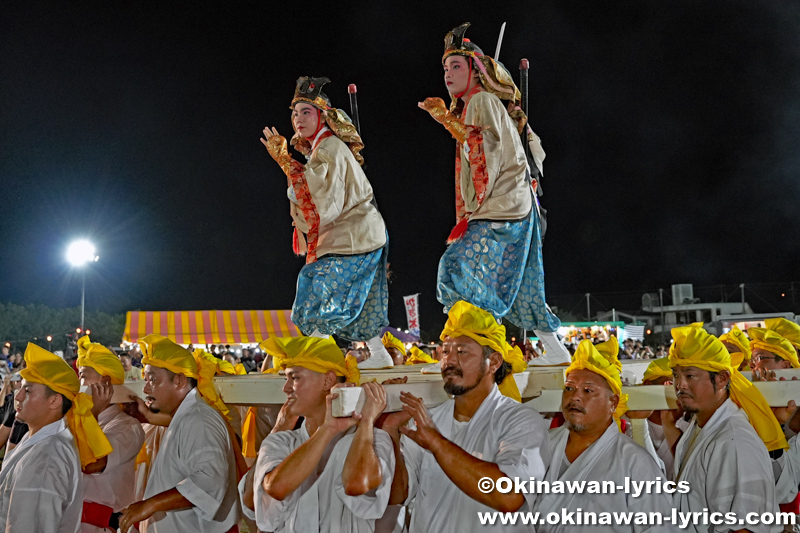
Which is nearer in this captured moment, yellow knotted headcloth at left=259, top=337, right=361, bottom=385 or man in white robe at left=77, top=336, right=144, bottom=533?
yellow knotted headcloth at left=259, top=337, right=361, bottom=385

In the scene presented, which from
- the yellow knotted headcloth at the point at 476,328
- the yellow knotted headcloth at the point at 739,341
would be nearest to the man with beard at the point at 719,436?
the yellow knotted headcloth at the point at 476,328

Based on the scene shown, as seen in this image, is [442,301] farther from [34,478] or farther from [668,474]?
[34,478]

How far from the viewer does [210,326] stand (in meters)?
21.6

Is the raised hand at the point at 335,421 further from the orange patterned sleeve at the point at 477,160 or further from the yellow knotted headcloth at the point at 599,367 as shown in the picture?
the orange patterned sleeve at the point at 477,160

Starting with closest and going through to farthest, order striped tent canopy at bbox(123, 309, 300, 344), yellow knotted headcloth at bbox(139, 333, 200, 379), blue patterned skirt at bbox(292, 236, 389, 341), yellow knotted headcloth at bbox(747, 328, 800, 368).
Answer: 1. yellow knotted headcloth at bbox(139, 333, 200, 379)
2. yellow knotted headcloth at bbox(747, 328, 800, 368)
3. blue patterned skirt at bbox(292, 236, 389, 341)
4. striped tent canopy at bbox(123, 309, 300, 344)

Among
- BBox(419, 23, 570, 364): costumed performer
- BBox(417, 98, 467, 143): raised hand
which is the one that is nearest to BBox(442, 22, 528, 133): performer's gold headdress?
BBox(419, 23, 570, 364): costumed performer

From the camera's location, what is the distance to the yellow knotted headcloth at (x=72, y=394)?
3111 mm

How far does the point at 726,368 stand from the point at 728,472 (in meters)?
0.45

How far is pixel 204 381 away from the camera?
342cm

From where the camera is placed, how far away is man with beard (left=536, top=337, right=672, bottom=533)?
241cm

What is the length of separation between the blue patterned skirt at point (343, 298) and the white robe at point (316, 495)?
2.20 metres

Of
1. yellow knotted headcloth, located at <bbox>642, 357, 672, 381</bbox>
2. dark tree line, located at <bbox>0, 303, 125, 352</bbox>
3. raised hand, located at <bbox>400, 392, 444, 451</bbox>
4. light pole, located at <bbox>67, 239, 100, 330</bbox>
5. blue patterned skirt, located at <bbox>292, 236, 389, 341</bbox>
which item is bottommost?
raised hand, located at <bbox>400, 392, 444, 451</bbox>

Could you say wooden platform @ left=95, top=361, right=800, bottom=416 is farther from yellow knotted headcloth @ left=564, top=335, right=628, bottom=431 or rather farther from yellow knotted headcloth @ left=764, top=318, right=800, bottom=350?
yellow knotted headcloth @ left=764, top=318, right=800, bottom=350

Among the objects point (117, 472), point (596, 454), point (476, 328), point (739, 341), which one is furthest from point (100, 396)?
point (739, 341)
